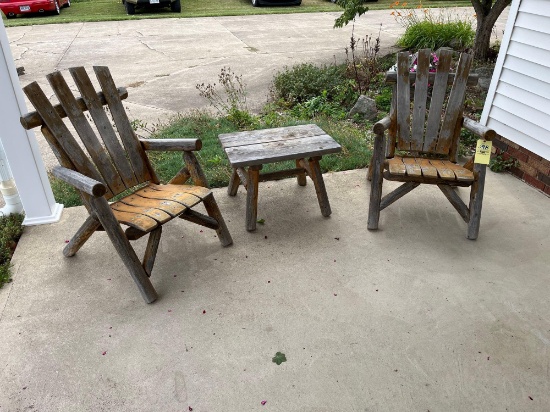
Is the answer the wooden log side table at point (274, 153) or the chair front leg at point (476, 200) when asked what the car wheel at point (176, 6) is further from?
the chair front leg at point (476, 200)

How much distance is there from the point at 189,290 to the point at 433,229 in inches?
66.7

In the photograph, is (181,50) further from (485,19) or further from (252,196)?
(252,196)

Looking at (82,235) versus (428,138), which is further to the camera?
(428,138)

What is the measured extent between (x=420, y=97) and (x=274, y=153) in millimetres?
1192

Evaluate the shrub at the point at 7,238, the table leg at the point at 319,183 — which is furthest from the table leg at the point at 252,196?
the shrub at the point at 7,238

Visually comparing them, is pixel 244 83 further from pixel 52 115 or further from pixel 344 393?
pixel 344 393

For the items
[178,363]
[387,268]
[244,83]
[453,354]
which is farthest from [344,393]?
[244,83]

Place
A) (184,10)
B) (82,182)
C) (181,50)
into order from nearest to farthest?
(82,182), (181,50), (184,10)

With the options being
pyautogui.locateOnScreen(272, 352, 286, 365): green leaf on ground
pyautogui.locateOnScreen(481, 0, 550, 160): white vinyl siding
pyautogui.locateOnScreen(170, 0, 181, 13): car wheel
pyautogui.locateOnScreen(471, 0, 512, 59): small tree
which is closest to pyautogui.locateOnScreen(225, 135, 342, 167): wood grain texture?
pyautogui.locateOnScreen(272, 352, 286, 365): green leaf on ground

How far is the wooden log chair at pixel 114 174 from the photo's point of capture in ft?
7.79

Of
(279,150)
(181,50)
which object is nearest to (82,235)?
(279,150)

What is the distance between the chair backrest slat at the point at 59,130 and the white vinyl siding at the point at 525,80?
10.5 feet

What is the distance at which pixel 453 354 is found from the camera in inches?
83.4

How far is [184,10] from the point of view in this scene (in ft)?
41.4
